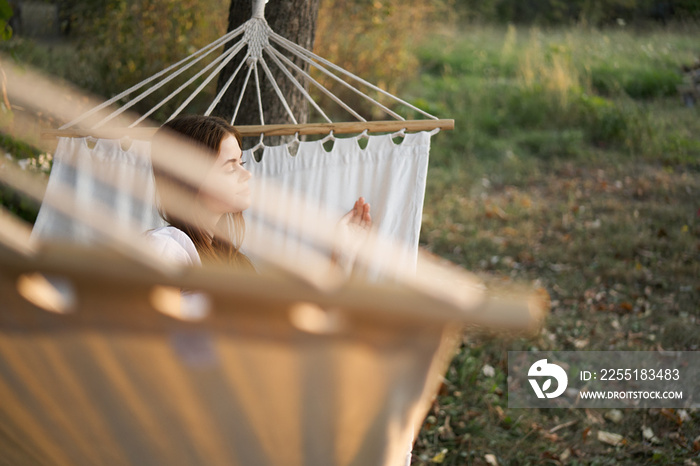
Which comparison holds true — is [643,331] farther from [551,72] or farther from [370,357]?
[551,72]

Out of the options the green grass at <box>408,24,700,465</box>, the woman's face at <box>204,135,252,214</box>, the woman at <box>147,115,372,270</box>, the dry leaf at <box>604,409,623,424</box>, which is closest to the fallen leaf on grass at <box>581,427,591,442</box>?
the green grass at <box>408,24,700,465</box>

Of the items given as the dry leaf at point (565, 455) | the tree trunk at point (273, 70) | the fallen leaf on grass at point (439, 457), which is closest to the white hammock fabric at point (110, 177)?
the tree trunk at point (273, 70)

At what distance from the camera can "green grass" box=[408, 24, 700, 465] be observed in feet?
7.00

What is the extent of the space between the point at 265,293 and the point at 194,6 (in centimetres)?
441

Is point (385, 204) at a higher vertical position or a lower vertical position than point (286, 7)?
lower

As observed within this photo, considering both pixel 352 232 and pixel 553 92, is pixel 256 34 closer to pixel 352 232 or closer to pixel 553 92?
pixel 352 232

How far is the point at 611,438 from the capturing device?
6.78 feet

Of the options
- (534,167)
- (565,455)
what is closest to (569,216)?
(534,167)

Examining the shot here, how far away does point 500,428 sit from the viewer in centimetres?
214

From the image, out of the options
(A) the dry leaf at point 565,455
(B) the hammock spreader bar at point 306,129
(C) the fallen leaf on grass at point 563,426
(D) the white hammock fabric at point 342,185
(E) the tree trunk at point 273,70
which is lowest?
(A) the dry leaf at point 565,455

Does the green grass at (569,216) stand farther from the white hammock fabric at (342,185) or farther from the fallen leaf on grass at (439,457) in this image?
the white hammock fabric at (342,185)

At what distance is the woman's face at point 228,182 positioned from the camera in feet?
4.62

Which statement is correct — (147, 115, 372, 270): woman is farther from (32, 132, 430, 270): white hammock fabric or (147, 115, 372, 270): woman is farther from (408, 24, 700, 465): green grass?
(408, 24, 700, 465): green grass

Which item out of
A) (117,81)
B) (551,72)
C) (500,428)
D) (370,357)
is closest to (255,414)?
(370,357)
